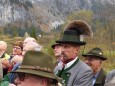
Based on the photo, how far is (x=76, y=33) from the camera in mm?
4746

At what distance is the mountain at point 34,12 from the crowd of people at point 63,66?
137 metres

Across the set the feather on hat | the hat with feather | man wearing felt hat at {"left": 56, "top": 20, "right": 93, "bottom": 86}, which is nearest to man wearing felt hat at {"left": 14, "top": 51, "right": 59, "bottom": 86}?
man wearing felt hat at {"left": 56, "top": 20, "right": 93, "bottom": 86}

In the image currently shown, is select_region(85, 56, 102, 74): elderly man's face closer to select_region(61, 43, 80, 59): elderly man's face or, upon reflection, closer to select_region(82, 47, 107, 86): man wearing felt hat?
select_region(82, 47, 107, 86): man wearing felt hat

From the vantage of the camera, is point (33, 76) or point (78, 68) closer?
point (33, 76)

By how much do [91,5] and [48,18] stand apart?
22.3 m

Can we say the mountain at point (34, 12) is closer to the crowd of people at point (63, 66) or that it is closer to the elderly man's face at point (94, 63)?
the elderly man's face at point (94, 63)

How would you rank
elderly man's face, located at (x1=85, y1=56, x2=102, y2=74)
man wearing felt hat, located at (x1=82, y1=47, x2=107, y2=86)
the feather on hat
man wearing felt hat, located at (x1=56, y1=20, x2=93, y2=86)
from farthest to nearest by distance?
elderly man's face, located at (x1=85, y1=56, x2=102, y2=74)
man wearing felt hat, located at (x1=82, y1=47, x2=107, y2=86)
the feather on hat
man wearing felt hat, located at (x1=56, y1=20, x2=93, y2=86)

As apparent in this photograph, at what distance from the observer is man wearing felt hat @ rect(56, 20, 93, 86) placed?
4.43 m

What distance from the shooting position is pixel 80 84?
4375 millimetres

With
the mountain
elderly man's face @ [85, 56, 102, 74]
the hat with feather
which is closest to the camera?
the hat with feather

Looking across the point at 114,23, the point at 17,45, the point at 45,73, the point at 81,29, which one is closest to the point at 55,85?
the point at 45,73

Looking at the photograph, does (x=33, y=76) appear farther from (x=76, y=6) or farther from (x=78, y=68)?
(x=76, y=6)

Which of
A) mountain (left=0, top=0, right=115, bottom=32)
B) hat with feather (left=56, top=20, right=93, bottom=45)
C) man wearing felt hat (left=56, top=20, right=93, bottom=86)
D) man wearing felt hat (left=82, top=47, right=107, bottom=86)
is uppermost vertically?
hat with feather (left=56, top=20, right=93, bottom=45)

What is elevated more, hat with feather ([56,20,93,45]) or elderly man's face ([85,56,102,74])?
hat with feather ([56,20,93,45])
